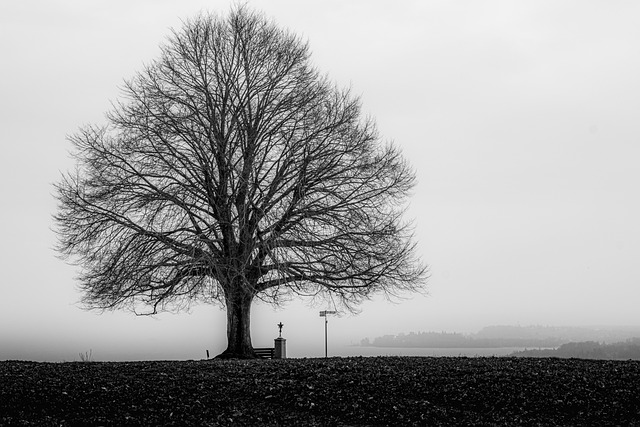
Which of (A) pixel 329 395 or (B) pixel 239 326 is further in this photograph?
(B) pixel 239 326

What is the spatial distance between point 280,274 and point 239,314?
222 centimetres

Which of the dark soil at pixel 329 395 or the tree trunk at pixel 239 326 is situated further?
the tree trunk at pixel 239 326

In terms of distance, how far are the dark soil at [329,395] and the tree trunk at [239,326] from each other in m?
7.64

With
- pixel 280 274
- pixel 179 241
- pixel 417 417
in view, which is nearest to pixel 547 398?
pixel 417 417

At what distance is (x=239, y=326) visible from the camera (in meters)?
24.3

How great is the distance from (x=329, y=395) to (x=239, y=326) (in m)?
10.9

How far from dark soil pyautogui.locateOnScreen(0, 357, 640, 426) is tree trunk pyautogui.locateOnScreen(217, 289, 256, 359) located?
7.64 m

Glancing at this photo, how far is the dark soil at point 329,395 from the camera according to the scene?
12.8m

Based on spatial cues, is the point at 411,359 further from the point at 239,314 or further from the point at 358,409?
the point at 239,314

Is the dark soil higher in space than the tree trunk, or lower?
lower

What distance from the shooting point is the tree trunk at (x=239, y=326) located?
24.2 meters

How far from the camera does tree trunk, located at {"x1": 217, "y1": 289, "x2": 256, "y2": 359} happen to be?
79.3ft

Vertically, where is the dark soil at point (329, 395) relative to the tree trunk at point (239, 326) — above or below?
below

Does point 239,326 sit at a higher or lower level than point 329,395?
higher
